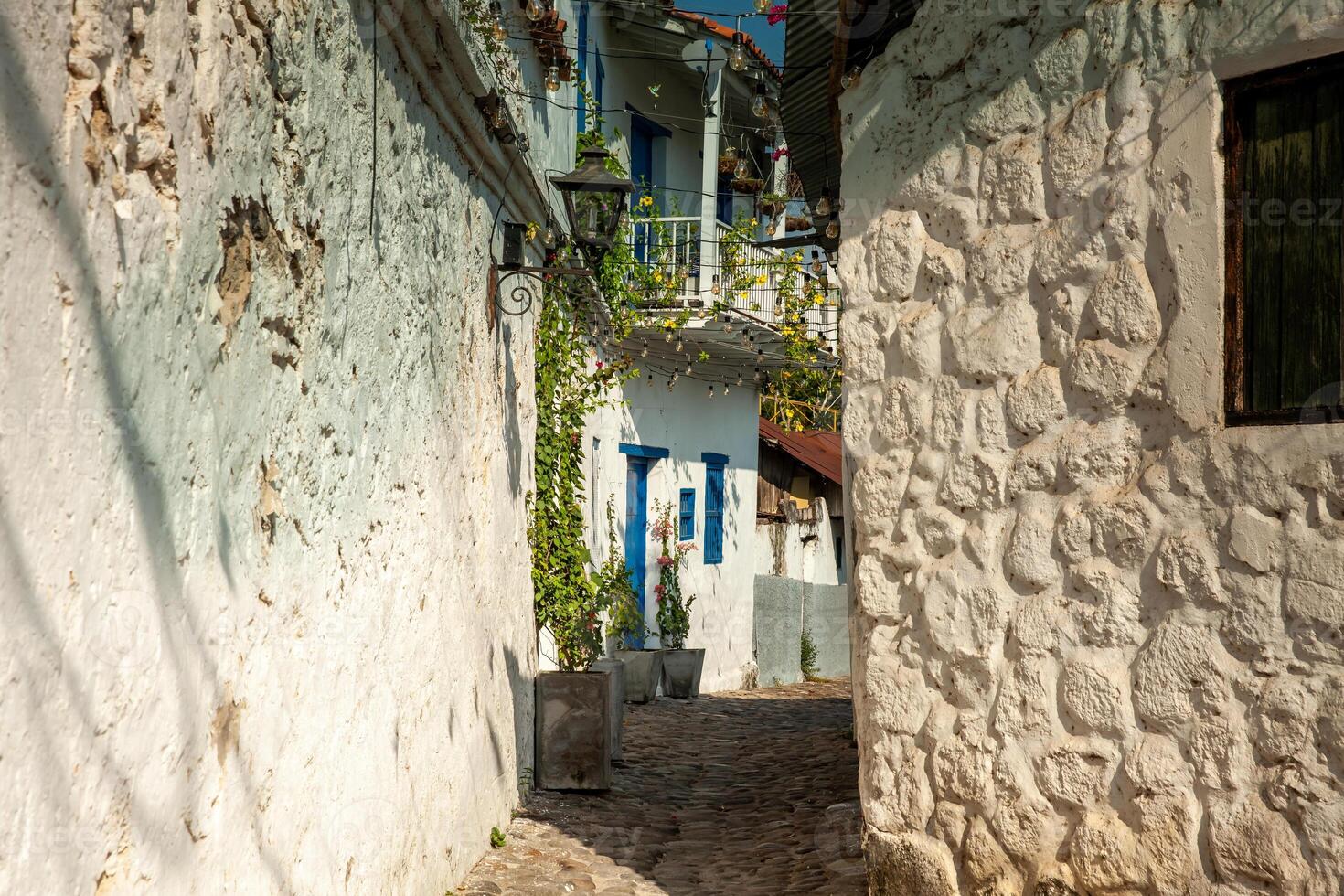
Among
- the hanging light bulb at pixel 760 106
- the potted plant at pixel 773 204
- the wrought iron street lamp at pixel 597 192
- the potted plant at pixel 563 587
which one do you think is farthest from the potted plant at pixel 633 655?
the hanging light bulb at pixel 760 106

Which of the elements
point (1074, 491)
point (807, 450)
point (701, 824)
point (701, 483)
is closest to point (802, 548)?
point (807, 450)

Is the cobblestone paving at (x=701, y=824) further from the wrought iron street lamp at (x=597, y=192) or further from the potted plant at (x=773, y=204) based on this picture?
the potted plant at (x=773, y=204)

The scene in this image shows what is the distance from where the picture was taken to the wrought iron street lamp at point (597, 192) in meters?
5.98

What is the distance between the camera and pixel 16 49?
175cm

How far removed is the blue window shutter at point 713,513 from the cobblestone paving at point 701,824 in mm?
3748

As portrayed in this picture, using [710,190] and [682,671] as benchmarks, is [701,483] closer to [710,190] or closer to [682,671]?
[682,671]

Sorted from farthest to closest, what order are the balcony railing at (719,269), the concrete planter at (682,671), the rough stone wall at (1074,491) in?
the concrete planter at (682,671) → the balcony railing at (719,269) → the rough stone wall at (1074,491)

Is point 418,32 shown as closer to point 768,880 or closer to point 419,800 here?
point 419,800

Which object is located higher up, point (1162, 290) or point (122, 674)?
point (1162, 290)

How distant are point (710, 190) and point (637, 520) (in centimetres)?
328

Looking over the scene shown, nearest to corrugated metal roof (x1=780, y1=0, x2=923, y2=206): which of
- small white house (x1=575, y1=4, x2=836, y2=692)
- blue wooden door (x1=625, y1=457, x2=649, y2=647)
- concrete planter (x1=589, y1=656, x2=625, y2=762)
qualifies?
small white house (x1=575, y1=4, x2=836, y2=692)

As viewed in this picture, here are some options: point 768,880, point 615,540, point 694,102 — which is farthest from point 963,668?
point 694,102

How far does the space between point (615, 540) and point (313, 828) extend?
794cm

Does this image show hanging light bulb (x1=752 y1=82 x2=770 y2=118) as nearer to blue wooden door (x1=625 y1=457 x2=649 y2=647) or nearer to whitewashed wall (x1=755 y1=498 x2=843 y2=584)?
blue wooden door (x1=625 y1=457 x2=649 y2=647)
